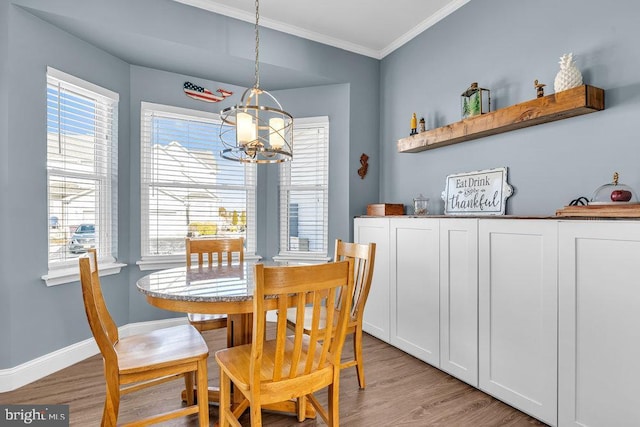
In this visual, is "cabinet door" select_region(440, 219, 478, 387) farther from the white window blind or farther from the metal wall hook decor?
the white window blind

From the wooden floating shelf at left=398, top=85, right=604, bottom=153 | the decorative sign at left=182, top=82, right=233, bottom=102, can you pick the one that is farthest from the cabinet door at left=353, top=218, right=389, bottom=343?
the decorative sign at left=182, top=82, right=233, bottom=102

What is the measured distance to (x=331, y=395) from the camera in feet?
5.38

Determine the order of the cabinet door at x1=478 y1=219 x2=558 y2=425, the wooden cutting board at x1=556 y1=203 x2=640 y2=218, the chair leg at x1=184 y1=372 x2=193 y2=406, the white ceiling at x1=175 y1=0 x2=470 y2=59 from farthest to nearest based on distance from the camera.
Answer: the white ceiling at x1=175 y1=0 x2=470 y2=59, the chair leg at x1=184 y1=372 x2=193 y2=406, the cabinet door at x1=478 y1=219 x2=558 y2=425, the wooden cutting board at x1=556 y1=203 x2=640 y2=218

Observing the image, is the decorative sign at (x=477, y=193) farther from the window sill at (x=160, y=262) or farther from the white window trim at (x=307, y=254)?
the window sill at (x=160, y=262)

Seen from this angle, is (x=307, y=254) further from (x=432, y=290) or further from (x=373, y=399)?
(x=373, y=399)

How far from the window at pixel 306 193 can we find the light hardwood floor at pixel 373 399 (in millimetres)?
1536

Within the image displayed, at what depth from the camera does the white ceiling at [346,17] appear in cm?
306

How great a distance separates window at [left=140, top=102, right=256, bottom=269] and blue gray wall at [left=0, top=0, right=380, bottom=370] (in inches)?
4.6

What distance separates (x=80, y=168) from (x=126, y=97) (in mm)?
850

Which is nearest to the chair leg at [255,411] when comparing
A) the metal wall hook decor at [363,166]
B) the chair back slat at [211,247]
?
the chair back slat at [211,247]

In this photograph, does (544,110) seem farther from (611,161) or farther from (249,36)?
(249,36)

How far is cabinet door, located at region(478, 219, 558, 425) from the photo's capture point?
193cm

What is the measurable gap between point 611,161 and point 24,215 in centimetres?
385

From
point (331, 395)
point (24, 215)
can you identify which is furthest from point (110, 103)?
point (331, 395)
